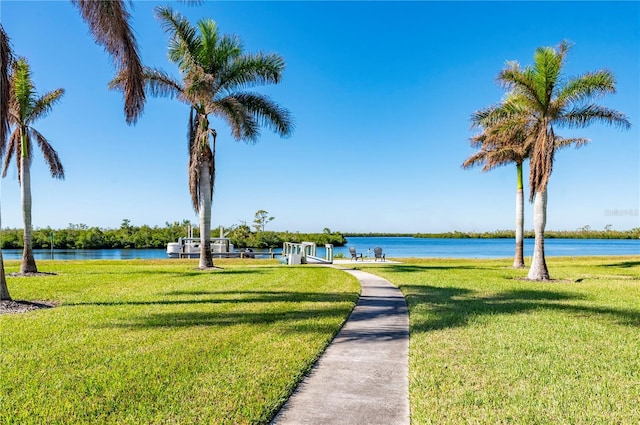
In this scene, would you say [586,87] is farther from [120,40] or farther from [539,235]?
[120,40]

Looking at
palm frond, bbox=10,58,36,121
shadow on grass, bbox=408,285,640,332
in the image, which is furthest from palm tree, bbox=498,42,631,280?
palm frond, bbox=10,58,36,121

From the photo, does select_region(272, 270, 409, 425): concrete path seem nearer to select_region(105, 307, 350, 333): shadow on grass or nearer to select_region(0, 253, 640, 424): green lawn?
select_region(0, 253, 640, 424): green lawn

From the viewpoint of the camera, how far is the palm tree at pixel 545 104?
14.4 m

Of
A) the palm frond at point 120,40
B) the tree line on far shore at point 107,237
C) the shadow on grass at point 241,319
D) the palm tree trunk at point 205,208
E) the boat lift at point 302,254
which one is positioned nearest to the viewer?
the shadow on grass at point 241,319

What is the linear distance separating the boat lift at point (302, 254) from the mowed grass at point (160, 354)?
11670 mm

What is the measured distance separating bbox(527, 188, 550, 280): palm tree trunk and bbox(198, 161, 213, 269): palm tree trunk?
12.9 meters

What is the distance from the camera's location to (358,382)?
425cm

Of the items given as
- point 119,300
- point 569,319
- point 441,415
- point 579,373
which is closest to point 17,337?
point 119,300

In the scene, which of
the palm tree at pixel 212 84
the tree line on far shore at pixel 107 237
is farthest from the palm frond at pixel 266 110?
the tree line on far shore at pixel 107 237

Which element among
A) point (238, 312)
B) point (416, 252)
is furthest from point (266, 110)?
point (416, 252)

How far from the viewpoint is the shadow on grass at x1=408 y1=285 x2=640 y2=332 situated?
24.5ft

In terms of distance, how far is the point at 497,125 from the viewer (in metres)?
15.8

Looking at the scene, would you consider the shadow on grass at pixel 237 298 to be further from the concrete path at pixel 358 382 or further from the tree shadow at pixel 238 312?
the concrete path at pixel 358 382

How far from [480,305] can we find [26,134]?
17362 millimetres
